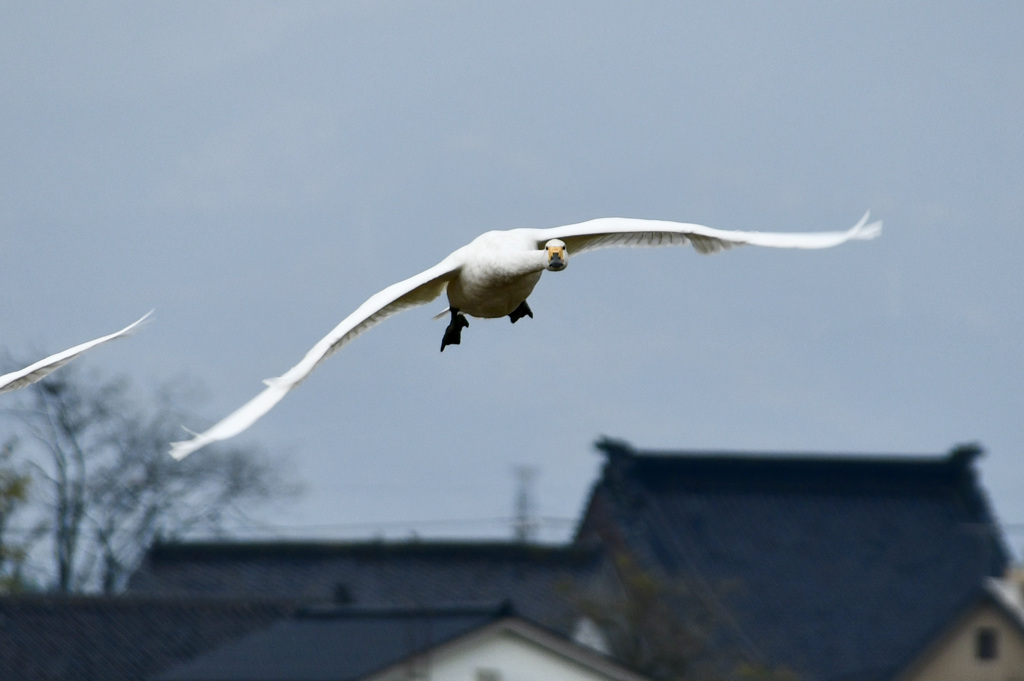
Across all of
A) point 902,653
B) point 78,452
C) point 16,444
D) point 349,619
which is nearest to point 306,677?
point 349,619

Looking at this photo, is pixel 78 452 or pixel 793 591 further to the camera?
pixel 78 452

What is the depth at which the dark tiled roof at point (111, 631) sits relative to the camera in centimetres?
2889

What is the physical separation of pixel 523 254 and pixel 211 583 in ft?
87.0

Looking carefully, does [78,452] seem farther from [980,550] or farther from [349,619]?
[980,550]

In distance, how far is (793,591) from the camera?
116ft

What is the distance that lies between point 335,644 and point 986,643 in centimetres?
907

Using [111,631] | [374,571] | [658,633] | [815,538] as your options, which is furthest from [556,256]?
[815,538]

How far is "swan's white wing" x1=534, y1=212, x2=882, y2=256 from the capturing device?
9.47 meters

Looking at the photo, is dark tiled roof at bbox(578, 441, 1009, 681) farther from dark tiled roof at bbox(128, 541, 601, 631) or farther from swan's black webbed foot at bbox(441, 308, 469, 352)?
swan's black webbed foot at bbox(441, 308, 469, 352)

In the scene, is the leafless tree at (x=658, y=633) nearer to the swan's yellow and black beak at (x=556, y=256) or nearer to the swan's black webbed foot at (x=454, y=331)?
the swan's black webbed foot at (x=454, y=331)

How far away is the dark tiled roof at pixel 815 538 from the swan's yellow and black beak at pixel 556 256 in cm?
2508

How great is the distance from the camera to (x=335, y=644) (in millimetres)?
24234

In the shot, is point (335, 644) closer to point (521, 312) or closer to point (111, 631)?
point (111, 631)

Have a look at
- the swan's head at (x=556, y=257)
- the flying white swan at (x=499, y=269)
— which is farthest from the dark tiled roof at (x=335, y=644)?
the swan's head at (x=556, y=257)
